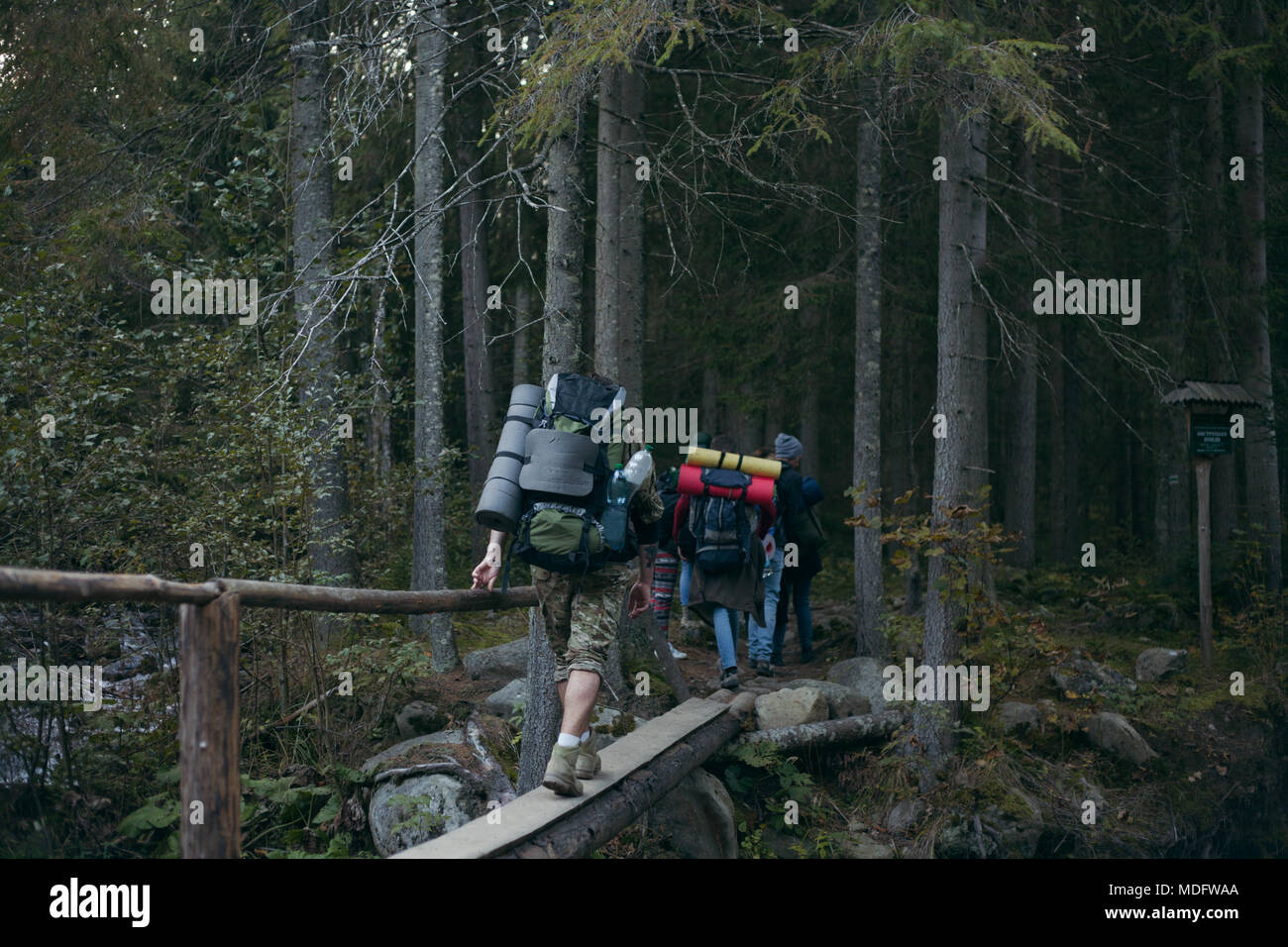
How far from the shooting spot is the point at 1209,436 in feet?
38.9

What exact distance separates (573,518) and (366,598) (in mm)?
1131

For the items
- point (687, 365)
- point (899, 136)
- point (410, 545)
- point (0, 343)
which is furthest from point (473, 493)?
point (0, 343)

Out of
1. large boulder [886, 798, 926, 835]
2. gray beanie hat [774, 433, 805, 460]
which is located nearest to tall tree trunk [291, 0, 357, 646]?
gray beanie hat [774, 433, 805, 460]

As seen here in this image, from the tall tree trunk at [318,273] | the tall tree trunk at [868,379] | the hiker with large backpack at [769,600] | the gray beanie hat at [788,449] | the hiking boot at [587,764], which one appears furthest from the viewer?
the tall tree trunk at [868,379]

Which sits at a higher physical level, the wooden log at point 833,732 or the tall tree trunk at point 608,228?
the tall tree trunk at point 608,228

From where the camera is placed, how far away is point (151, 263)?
358 inches

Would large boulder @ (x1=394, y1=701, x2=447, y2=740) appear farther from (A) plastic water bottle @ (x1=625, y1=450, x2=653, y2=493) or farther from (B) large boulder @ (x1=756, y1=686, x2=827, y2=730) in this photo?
(A) plastic water bottle @ (x1=625, y1=450, x2=653, y2=493)

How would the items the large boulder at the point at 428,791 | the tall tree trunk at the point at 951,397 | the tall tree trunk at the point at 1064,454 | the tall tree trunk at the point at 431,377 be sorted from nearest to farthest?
the large boulder at the point at 428,791 < the tall tree trunk at the point at 951,397 < the tall tree trunk at the point at 431,377 < the tall tree trunk at the point at 1064,454

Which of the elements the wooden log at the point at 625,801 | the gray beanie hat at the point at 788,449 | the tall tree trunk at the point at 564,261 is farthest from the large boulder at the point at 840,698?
the tall tree trunk at the point at 564,261

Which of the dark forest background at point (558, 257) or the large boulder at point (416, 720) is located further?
the large boulder at point (416, 720)

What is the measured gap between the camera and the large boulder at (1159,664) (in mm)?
11281

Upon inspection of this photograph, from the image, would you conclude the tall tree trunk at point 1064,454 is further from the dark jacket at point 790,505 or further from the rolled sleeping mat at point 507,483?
the rolled sleeping mat at point 507,483
